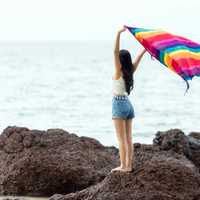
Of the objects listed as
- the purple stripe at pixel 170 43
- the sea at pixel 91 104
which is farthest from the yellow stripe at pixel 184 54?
the sea at pixel 91 104

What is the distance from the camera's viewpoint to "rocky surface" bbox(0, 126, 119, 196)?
412 inches

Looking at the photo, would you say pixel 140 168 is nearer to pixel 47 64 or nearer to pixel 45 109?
pixel 45 109

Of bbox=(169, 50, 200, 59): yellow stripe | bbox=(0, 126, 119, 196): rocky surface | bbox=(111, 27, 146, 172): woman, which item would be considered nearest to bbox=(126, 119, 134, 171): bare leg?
bbox=(111, 27, 146, 172): woman

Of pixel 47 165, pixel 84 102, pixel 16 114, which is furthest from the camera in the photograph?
pixel 84 102

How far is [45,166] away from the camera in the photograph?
411 inches

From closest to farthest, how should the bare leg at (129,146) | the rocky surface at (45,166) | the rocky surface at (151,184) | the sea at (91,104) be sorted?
the rocky surface at (151,184)
the bare leg at (129,146)
the rocky surface at (45,166)
the sea at (91,104)

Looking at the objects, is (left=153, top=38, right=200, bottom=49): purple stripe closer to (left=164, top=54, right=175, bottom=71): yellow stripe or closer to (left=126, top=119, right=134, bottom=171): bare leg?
(left=164, top=54, right=175, bottom=71): yellow stripe

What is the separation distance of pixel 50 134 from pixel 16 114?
1752cm

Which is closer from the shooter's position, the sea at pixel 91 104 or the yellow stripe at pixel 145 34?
the yellow stripe at pixel 145 34

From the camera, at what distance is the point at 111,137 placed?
22.1 metres

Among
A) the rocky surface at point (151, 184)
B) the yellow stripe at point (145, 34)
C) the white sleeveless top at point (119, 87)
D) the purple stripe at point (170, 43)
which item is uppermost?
the yellow stripe at point (145, 34)

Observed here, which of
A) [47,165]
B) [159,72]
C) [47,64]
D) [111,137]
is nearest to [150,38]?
[47,165]

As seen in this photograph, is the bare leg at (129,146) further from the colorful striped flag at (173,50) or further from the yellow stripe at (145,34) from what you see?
the yellow stripe at (145,34)

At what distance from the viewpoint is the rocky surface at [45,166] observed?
10.5m
